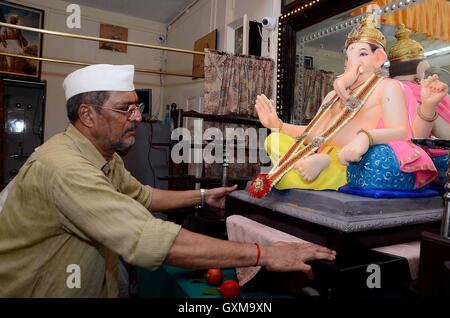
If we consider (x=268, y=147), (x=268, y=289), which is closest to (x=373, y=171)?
(x=268, y=147)

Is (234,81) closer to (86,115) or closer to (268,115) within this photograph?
(268,115)

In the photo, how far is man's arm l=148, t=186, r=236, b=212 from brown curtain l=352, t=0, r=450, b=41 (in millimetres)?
1506

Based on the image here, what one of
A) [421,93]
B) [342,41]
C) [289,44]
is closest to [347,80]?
[421,93]

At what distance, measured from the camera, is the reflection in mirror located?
1.91 meters

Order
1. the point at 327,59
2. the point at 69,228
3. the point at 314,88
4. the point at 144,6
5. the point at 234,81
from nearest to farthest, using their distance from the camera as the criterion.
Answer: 1. the point at 69,228
2. the point at 327,59
3. the point at 314,88
4. the point at 234,81
5. the point at 144,6

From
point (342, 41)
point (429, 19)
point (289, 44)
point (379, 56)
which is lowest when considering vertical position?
point (379, 56)

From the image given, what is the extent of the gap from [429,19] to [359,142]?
1.05 metres

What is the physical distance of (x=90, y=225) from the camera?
1186mm

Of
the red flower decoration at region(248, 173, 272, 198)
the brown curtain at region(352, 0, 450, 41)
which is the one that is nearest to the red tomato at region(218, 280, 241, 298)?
the red flower decoration at region(248, 173, 272, 198)

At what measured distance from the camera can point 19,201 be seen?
1.38 m

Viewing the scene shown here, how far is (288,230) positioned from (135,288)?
1.08 meters

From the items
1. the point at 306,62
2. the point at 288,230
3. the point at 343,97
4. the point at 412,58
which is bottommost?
the point at 288,230

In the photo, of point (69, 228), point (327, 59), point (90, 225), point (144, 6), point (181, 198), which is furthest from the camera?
point (144, 6)
